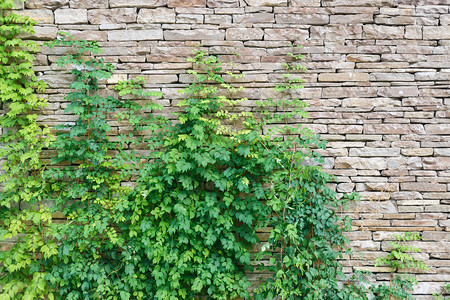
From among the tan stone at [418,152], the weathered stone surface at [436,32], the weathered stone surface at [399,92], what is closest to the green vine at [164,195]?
the tan stone at [418,152]

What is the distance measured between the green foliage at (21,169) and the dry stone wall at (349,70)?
0.15 metres

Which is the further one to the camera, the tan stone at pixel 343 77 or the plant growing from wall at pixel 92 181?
the tan stone at pixel 343 77

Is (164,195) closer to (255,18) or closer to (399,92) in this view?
(255,18)

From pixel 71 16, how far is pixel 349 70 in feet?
9.86

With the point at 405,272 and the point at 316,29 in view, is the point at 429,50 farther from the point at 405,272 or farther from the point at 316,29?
the point at 405,272

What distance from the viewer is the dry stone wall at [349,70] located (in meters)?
2.85

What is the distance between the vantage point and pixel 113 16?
2.84m

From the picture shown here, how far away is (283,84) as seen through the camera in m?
2.91

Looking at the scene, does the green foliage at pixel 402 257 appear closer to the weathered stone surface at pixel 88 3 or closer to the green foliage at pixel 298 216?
the green foliage at pixel 298 216

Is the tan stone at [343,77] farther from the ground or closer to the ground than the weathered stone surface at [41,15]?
closer to the ground

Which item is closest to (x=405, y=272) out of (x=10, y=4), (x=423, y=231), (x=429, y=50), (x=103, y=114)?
(x=423, y=231)

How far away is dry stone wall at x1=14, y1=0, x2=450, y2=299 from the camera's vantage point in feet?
9.34

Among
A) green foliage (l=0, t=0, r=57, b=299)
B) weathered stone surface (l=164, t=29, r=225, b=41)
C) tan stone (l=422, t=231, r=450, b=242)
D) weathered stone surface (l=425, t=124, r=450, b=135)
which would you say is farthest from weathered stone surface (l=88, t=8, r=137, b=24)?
tan stone (l=422, t=231, r=450, b=242)

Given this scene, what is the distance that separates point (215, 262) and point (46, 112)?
2389mm
